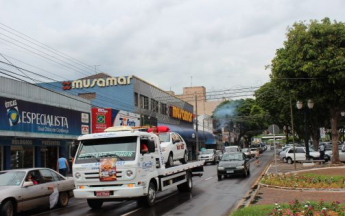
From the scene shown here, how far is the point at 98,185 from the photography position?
11336 millimetres

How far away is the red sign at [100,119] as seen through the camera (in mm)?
28516

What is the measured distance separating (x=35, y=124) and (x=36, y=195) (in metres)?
10.2

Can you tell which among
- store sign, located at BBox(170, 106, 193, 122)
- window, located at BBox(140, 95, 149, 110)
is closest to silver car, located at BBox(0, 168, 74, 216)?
window, located at BBox(140, 95, 149, 110)

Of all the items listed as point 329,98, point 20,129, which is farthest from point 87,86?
point 329,98

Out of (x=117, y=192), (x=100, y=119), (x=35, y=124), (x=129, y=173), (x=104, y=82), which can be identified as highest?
(x=104, y=82)

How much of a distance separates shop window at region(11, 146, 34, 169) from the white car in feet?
32.5

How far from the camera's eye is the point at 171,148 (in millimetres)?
15164

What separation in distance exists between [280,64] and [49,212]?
748 inches

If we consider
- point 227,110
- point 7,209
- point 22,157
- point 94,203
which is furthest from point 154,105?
point 7,209

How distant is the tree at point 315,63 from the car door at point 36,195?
711 inches

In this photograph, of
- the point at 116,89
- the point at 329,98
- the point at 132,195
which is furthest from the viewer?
the point at 116,89

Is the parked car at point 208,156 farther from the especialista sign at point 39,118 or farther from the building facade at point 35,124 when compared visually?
the building facade at point 35,124

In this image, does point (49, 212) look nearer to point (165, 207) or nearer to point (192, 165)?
point (165, 207)

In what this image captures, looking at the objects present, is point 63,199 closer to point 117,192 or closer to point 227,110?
point 117,192
